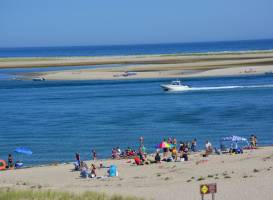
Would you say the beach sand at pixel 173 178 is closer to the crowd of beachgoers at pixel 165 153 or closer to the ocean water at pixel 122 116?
the crowd of beachgoers at pixel 165 153

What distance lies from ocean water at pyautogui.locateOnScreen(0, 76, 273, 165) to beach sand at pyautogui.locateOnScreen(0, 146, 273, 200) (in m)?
4.68

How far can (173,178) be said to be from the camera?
25.5m

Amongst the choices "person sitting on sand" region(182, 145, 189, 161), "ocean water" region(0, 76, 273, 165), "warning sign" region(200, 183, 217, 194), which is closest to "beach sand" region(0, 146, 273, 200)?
"person sitting on sand" region(182, 145, 189, 161)

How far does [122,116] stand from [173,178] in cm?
2297

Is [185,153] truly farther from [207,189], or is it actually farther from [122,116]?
[122,116]

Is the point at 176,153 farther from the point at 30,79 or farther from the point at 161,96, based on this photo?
the point at 30,79

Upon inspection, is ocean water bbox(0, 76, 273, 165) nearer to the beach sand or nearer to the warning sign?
the beach sand

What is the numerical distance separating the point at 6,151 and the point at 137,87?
39007 millimetres

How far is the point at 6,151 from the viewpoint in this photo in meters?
36.0

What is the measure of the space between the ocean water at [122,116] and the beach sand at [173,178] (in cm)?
468

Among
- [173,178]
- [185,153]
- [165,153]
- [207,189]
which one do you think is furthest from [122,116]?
[207,189]

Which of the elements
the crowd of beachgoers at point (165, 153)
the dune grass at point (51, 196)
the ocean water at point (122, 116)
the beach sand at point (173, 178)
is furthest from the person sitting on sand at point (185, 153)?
the dune grass at point (51, 196)

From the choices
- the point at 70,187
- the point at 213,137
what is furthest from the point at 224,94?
the point at 70,187

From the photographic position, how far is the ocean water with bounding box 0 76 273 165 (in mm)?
37531
